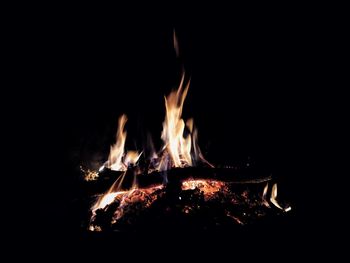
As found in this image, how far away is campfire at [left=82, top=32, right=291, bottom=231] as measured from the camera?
2.73 metres

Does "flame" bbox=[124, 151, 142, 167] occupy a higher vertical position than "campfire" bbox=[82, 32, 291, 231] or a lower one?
higher

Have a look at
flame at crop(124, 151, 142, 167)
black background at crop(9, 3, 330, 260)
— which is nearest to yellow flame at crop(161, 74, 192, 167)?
flame at crop(124, 151, 142, 167)

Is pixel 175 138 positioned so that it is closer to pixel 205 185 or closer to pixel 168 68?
pixel 205 185

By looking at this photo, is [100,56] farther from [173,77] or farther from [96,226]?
[96,226]

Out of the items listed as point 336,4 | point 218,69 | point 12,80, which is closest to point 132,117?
point 218,69

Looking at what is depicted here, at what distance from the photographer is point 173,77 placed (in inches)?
231

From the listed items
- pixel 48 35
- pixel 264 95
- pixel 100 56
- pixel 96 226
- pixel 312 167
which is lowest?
pixel 96 226

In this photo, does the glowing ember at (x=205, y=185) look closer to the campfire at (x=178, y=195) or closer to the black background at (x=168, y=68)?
the campfire at (x=178, y=195)

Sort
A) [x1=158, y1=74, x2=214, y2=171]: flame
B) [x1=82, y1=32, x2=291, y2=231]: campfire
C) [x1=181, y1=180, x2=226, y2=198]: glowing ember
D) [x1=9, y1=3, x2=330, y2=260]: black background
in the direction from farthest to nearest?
1. [x1=9, y1=3, x2=330, y2=260]: black background
2. [x1=158, y1=74, x2=214, y2=171]: flame
3. [x1=181, y1=180, x2=226, y2=198]: glowing ember
4. [x1=82, y1=32, x2=291, y2=231]: campfire

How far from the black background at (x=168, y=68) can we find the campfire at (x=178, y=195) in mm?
1907

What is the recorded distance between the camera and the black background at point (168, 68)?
5.58m

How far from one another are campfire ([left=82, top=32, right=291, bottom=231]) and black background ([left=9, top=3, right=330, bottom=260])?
191 centimetres

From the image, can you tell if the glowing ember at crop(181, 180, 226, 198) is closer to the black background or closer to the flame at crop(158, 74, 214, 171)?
the flame at crop(158, 74, 214, 171)

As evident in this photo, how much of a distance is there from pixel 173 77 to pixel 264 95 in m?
1.85
